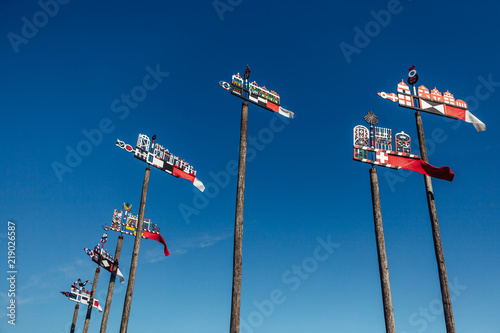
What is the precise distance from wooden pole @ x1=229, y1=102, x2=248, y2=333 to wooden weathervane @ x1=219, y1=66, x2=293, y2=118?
1.27ft

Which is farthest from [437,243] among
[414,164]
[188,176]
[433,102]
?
[188,176]

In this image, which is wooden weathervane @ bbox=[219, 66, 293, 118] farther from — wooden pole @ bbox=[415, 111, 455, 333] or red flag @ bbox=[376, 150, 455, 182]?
wooden pole @ bbox=[415, 111, 455, 333]

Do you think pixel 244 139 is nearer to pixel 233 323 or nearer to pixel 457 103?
pixel 233 323

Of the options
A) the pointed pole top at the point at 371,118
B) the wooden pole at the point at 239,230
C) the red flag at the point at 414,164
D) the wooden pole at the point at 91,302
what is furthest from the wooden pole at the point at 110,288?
the pointed pole top at the point at 371,118

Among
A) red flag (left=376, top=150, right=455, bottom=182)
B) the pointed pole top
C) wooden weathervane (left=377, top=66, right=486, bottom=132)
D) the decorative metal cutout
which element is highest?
wooden weathervane (left=377, top=66, right=486, bottom=132)

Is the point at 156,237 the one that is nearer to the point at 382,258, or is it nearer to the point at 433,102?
the point at 382,258

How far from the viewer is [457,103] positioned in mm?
11156

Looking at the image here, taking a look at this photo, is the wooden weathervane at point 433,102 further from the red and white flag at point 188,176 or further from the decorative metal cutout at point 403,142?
the red and white flag at point 188,176

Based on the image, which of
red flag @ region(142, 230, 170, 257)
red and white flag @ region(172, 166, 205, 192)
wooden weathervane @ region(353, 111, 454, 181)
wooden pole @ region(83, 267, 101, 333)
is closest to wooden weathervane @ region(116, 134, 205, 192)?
red and white flag @ region(172, 166, 205, 192)

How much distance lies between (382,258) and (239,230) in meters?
3.75

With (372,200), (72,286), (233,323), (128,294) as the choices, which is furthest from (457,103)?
(72,286)

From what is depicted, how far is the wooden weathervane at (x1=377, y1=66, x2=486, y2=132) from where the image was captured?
425 inches

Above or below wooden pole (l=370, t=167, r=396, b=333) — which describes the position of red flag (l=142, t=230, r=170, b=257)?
above

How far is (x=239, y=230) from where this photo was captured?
788 cm
